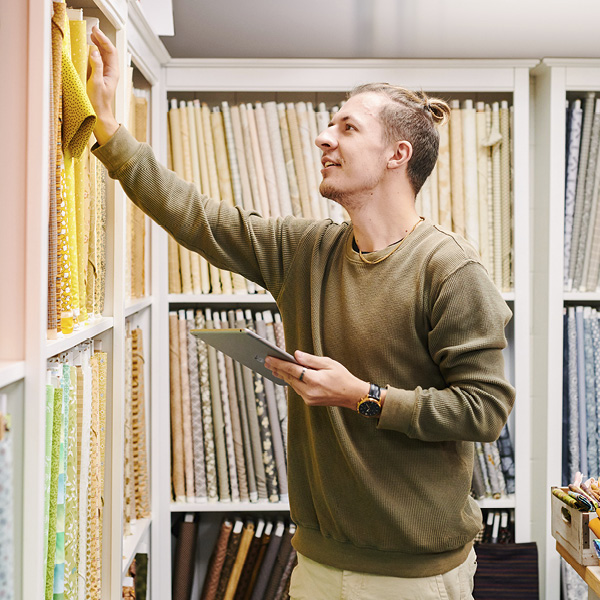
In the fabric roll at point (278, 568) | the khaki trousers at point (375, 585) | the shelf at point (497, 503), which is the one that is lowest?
the fabric roll at point (278, 568)

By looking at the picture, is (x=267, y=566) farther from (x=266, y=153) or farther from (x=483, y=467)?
Result: (x=266, y=153)

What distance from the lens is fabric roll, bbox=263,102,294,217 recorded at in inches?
84.4

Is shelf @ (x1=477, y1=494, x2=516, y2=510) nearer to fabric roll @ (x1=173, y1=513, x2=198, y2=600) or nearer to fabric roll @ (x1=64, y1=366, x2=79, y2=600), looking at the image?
fabric roll @ (x1=173, y1=513, x2=198, y2=600)

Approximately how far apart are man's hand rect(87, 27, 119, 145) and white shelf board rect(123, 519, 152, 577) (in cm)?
94

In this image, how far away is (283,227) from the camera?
1.49 meters

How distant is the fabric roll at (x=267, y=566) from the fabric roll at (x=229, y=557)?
0.09 m

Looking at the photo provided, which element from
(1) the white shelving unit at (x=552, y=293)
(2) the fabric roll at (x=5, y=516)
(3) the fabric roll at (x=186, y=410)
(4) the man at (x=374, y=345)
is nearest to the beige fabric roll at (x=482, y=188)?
(1) the white shelving unit at (x=552, y=293)

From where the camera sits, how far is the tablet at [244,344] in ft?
3.69

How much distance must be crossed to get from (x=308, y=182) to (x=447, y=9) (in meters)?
0.64

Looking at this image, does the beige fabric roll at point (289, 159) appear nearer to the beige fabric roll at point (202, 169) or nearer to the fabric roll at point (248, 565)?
the beige fabric roll at point (202, 169)

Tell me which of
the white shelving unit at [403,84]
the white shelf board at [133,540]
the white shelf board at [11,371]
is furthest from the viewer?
the white shelving unit at [403,84]

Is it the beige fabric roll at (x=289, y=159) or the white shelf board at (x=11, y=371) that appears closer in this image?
the white shelf board at (x=11, y=371)

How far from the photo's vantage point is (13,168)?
35.0 inches

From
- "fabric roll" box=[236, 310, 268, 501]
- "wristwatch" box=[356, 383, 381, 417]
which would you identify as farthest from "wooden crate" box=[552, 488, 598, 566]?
"fabric roll" box=[236, 310, 268, 501]
